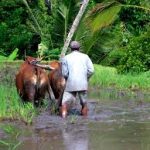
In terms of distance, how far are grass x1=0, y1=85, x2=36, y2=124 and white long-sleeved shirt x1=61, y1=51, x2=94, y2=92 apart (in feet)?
2.89

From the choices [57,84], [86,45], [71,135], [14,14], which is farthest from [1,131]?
[14,14]

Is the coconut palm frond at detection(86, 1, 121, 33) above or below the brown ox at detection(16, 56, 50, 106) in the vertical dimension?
above

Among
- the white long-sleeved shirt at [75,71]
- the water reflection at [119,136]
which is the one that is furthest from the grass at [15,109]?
the water reflection at [119,136]

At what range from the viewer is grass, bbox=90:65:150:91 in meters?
16.7

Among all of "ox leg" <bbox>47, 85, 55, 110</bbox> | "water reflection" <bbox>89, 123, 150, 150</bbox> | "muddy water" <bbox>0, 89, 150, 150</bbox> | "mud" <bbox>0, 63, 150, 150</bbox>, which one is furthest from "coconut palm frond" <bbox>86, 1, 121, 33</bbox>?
"water reflection" <bbox>89, 123, 150, 150</bbox>

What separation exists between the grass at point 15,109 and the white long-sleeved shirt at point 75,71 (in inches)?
34.7

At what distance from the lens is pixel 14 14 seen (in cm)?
2659

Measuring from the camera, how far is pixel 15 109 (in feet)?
35.3

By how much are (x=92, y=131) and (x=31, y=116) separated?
144 centimetres

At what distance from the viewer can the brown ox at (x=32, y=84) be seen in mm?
11797

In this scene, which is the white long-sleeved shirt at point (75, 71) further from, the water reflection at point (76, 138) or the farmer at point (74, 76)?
the water reflection at point (76, 138)

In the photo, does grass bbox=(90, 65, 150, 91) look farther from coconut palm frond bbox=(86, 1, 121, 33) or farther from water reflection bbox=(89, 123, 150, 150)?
water reflection bbox=(89, 123, 150, 150)

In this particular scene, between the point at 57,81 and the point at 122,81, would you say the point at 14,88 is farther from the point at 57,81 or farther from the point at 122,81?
the point at 122,81

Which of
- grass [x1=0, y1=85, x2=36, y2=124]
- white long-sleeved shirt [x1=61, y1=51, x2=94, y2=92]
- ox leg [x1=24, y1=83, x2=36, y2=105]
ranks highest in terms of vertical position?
white long-sleeved shirt [x1=61, y1=51, x2=94, y2=92]
